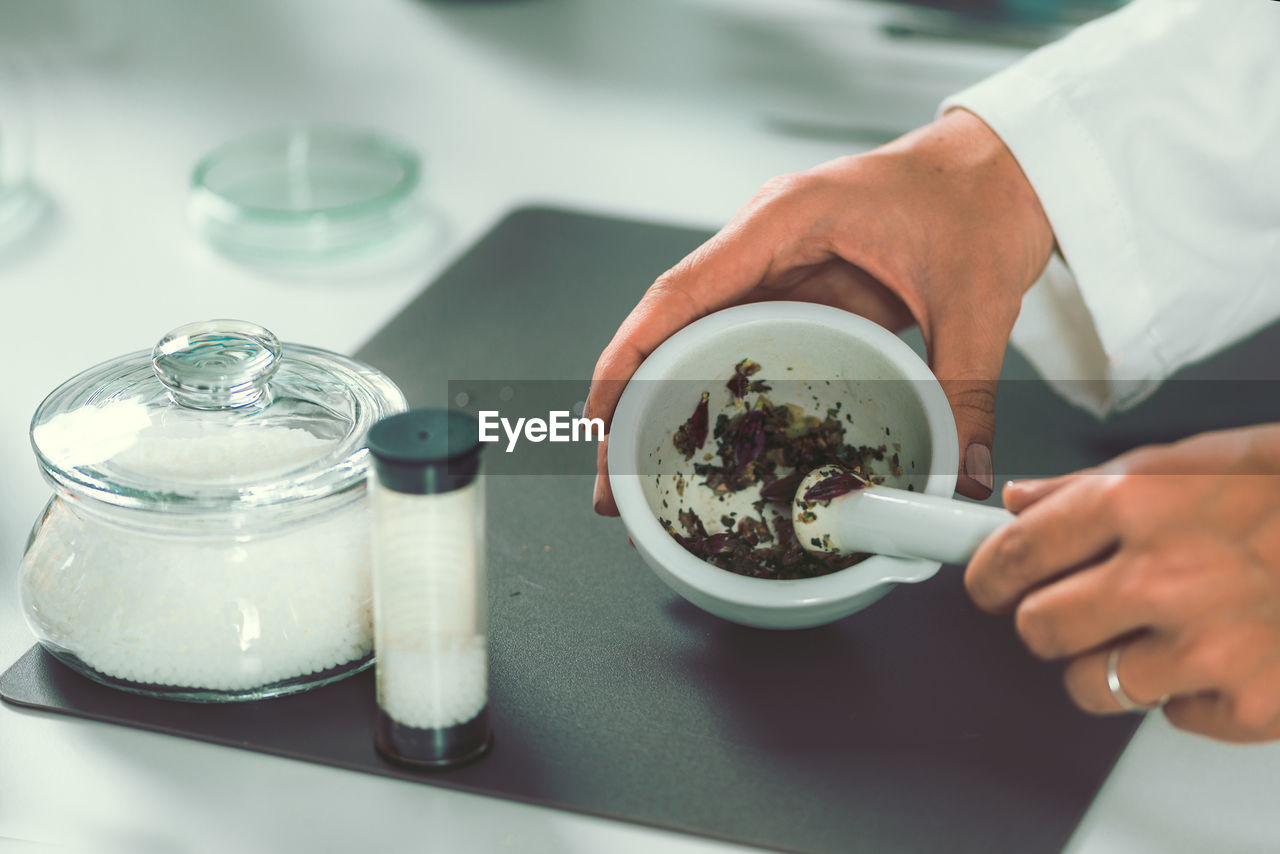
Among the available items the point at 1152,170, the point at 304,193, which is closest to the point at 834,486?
the point at 1152,170

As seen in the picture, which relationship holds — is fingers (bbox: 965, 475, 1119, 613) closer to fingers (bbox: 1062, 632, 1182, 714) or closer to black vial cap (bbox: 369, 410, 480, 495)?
fingers (bbox: 1062, 632, 1182, 714)

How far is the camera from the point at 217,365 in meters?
0.61

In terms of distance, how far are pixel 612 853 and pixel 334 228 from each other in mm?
722

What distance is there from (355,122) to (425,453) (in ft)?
3.13

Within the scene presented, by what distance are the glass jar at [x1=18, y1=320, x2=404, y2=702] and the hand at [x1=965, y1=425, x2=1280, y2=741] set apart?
329 mm

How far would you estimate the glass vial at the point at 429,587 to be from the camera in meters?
0.52

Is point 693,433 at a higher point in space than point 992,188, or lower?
lower

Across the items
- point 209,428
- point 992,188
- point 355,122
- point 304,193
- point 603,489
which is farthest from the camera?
point 355,122

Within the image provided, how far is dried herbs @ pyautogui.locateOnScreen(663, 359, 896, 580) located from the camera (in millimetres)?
721

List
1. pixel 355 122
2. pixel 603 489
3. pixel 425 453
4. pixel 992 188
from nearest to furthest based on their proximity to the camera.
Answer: pixel 425 453 < pixel 603 489 < pixel 992 188 < pixel 355 122

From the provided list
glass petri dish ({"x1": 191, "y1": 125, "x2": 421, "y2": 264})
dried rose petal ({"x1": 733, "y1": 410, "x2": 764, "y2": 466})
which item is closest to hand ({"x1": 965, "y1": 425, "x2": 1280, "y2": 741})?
dried rose petal ({"x1": 733, "y1": 410, "x2": 764, "y2": 466})

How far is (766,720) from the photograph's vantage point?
644 millimetres

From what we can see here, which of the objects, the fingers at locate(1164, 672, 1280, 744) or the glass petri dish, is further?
the glass petri dish

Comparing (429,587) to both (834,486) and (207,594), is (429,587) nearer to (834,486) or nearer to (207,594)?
(207,594)
